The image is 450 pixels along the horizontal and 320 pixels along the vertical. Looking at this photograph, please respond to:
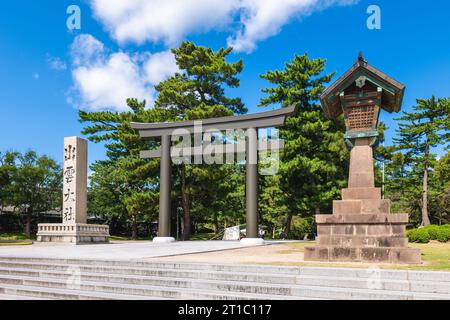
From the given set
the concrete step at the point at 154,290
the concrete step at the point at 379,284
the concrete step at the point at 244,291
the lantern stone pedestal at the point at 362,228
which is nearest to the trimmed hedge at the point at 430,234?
the lantern stone pedestal at the point at 362,228

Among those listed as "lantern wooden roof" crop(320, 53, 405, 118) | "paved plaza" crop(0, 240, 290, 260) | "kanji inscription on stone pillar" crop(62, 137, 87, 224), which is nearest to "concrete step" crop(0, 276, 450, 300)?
"paved plaza" crop(0, 240, 290, 260)

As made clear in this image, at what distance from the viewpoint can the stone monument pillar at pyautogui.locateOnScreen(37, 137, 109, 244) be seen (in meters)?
17.9

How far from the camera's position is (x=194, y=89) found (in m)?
27.5

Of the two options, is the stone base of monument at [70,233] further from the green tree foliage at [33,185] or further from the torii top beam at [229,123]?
the green tree foliage at [33,185]

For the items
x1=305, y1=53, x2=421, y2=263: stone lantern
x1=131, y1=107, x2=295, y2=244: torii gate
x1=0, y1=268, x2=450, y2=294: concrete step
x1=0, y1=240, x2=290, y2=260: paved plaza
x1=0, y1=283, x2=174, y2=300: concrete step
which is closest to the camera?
x1=0, y1=268, x2=450, y2=294: concrete step

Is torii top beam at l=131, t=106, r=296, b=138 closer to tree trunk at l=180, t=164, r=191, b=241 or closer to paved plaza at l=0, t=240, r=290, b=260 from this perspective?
tree trunk at l=180, t=164, r=191, b=241

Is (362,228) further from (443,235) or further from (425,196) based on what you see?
(425,196)

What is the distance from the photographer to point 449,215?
34094 millimetres

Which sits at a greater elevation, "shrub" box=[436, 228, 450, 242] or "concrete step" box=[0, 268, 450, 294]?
"concrete step" box=[0, 268, 450, 294]

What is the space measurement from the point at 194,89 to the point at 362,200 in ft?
64.3

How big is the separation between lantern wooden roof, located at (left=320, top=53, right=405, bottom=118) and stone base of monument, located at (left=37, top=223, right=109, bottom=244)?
41.1 feet

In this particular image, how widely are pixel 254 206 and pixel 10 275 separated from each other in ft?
36.5

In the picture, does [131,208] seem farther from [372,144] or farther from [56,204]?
[372,144]

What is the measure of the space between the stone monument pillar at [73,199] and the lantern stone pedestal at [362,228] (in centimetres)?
1229
